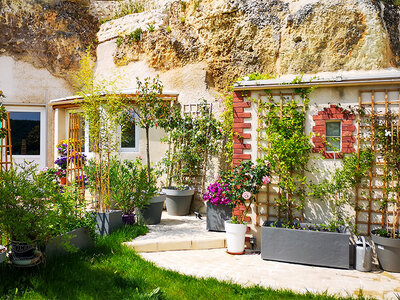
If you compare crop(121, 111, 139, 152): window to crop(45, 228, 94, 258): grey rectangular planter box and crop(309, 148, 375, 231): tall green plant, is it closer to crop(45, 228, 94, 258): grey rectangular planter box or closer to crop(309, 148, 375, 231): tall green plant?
crop(45, 228, 94, 258): grey rectangular planter box

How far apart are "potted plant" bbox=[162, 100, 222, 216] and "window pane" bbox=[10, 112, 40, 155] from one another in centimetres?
502

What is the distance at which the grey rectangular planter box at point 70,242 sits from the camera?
4.42m

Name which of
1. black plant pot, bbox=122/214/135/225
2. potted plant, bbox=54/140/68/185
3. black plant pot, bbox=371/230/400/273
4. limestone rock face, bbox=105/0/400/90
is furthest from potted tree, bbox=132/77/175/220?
black plant pot, bbox=371/230/400/273

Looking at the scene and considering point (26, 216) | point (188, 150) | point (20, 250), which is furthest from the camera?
point (188, 150)

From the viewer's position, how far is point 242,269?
189 inches

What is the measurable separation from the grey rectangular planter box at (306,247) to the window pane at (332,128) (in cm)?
148

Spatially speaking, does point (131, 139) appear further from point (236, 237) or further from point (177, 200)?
point (236, 237)

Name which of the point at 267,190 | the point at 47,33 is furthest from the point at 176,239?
the point at 47,33

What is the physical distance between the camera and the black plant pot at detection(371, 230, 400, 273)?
4.63 metres

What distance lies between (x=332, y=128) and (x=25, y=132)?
30.5ft

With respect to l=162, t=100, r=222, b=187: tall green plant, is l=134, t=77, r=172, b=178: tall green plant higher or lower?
higher

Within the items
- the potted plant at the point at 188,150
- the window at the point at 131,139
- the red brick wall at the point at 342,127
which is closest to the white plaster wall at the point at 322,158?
the red brick wall at the point at 342,127

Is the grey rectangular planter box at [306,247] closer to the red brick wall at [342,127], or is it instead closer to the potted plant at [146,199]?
the red brick wall at [342,127]

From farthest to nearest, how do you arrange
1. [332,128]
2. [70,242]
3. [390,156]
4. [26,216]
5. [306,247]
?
[332,128] < [306,247] < [390,156] < [70,242] < [26,216]
